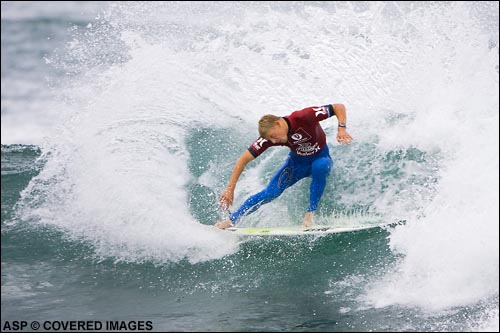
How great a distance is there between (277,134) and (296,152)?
0.63m

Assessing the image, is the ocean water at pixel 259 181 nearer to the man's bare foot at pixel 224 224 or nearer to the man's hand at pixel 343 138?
the man's bare foot at pixel 224 224

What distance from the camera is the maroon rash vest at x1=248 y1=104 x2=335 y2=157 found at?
635cm

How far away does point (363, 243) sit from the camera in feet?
21.5

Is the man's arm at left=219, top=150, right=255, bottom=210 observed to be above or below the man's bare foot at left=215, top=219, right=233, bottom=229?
above

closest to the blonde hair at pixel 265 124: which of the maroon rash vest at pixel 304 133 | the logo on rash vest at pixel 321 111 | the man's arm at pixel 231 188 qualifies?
the maroon rash vest at pixel 304 133

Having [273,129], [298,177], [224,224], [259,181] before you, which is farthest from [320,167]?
[259,181]

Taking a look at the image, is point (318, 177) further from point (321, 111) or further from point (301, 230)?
point (321, 111)

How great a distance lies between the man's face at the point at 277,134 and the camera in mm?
6020

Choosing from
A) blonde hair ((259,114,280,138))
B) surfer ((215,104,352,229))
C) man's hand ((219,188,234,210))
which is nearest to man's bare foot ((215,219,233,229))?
surfer ((215,104,352,229))

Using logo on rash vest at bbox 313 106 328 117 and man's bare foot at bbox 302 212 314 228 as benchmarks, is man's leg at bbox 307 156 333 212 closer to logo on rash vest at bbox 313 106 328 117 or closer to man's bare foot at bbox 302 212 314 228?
man's bare foot at bbox 302 212 314 228

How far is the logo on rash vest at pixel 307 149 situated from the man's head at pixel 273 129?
31 centimetres

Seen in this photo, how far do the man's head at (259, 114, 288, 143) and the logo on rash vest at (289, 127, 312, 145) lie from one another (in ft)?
0.48

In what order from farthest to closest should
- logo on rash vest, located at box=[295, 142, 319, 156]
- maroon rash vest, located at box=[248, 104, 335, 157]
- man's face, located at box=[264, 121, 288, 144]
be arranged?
logo on rash vest, located at box=[295, 142, 319, 156]
maroon rash vest, located at box=[248, 104, 335, 157]
man's face, located at box=[264, 121, 288, 144]

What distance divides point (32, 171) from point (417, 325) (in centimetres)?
659
